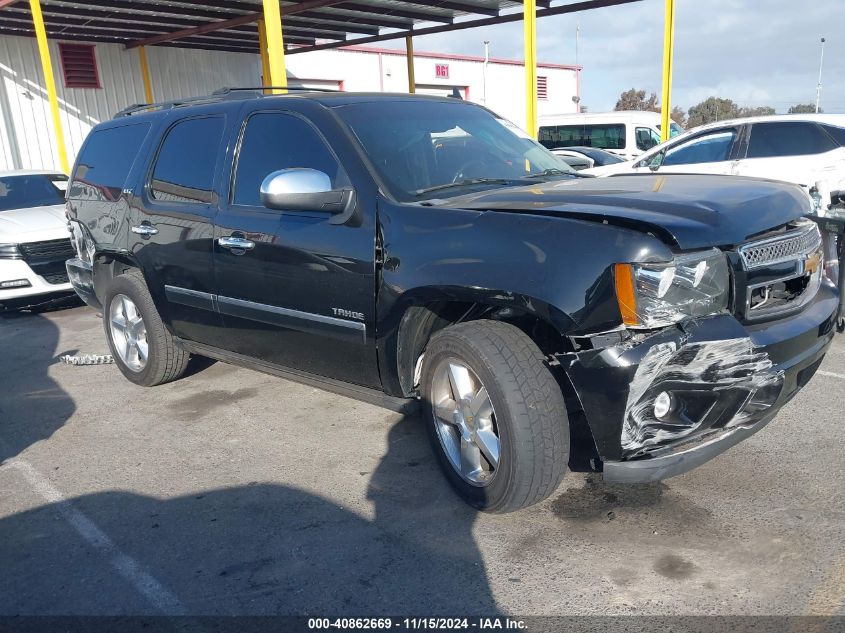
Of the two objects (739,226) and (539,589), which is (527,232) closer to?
(739,226)

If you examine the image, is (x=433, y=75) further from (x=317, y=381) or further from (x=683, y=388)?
(x=683, y=388)

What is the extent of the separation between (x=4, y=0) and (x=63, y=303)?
19.1 ft

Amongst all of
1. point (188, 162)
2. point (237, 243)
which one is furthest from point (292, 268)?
point (188, 162)

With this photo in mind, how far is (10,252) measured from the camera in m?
7.72

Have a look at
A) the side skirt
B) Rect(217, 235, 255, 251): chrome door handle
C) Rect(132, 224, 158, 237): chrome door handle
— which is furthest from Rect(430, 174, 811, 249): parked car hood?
Rect(132, 224, 158, 237): chrome door handle

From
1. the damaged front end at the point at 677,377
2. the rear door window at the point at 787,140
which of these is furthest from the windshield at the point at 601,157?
the damaged front end at the point at 677,377

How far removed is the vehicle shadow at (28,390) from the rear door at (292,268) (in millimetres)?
1429

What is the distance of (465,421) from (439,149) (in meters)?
1.54

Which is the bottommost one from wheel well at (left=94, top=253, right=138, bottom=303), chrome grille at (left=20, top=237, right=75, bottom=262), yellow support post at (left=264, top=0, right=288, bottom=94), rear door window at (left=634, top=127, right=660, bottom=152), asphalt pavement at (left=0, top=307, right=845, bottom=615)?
asphalt pavement at (left=0, top=307, right=845, bottom=615)

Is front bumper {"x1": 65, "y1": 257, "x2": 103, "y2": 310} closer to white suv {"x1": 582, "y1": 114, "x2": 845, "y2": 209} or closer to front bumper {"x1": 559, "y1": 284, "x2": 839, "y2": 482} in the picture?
front bumper {"x1": 559, "y1": 284, "x2": 839, "y2": 482}

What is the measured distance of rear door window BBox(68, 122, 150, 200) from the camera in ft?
16.9

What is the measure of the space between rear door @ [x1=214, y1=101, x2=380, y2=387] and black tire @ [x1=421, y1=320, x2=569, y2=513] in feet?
2.20

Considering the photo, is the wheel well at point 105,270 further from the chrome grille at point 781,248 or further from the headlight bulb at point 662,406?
the chrome grille at point 781,248

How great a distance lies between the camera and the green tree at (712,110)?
42.8 meters
